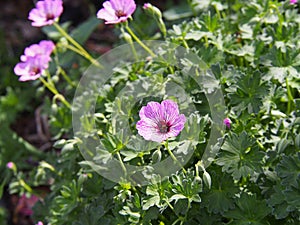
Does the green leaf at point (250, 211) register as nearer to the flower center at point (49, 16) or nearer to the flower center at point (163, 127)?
the flower center at point (163, 127)

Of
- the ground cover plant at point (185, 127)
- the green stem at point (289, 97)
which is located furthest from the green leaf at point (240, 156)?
the green stem at point (289, 97)

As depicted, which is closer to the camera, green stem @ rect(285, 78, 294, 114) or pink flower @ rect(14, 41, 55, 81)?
green stem @ rect(285, 78, 294, 114)

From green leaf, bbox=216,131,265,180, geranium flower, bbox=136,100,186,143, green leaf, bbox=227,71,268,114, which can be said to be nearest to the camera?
geranium flower, bbox=136,100,186,143

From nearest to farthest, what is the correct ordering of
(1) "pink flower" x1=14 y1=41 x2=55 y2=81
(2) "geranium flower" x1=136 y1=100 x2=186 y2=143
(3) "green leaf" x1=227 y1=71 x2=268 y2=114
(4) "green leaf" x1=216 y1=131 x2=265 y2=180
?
(2) "geranium flower" x1=136 y1=100 x2=186 y2=143 → (4) "green leaf" x1=216 y1=131 x2=265 y2=180 → (3) "green leaf" x1=227 y1=71 x2=268 y2=114 → (1) "pink flower" x1=14 y1=41 x2=55 y2=81

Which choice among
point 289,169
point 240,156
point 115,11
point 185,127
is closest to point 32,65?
point 115,11

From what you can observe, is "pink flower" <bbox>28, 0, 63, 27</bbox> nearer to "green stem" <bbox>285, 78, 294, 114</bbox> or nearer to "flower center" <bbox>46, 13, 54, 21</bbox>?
"flower center" <bbox>46, 13, 54, 21</bbox>

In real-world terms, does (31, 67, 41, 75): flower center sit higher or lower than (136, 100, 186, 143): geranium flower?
lower

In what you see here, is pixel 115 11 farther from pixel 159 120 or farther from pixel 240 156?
pixel 240 156

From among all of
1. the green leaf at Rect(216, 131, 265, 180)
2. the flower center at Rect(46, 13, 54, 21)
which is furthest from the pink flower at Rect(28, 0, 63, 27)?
the green leaf at Rect(216, 131, 265, 180)
